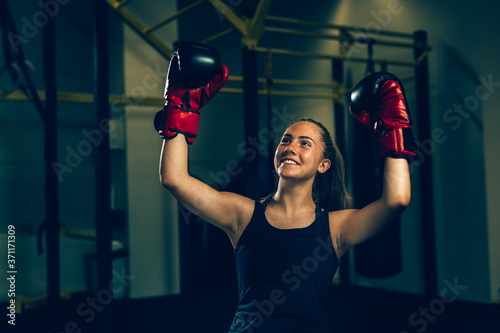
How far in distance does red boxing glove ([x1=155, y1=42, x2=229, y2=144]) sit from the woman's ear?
543 mm

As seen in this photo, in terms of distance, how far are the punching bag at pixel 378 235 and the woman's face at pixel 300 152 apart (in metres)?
2.10

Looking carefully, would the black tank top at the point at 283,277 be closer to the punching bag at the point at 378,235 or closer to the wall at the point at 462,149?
the punching bag at the point at 378,235

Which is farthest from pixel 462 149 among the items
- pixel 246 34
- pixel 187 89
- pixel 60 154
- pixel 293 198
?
pixel 60 154

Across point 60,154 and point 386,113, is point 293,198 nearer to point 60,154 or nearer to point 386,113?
point 386,113

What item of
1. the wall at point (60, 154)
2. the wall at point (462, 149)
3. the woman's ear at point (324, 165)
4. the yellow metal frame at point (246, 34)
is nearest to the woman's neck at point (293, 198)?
the woman's ear at point (324, 165)

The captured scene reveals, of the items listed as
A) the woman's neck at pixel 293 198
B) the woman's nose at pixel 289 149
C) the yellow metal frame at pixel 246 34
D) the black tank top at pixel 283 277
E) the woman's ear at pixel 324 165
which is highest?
the yellow metal frame at pixel 246 34

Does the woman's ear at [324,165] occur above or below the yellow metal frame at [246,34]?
below

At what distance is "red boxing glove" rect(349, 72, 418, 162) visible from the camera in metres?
1.53

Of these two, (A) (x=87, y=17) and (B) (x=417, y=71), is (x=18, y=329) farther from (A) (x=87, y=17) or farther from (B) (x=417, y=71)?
(B) (x=417, y=71)

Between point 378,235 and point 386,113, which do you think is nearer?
point 386,113

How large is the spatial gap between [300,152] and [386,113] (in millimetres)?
348

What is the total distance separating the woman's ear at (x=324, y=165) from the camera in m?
1.81

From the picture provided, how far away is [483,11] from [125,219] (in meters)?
4.11

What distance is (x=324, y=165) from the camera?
1831mm
